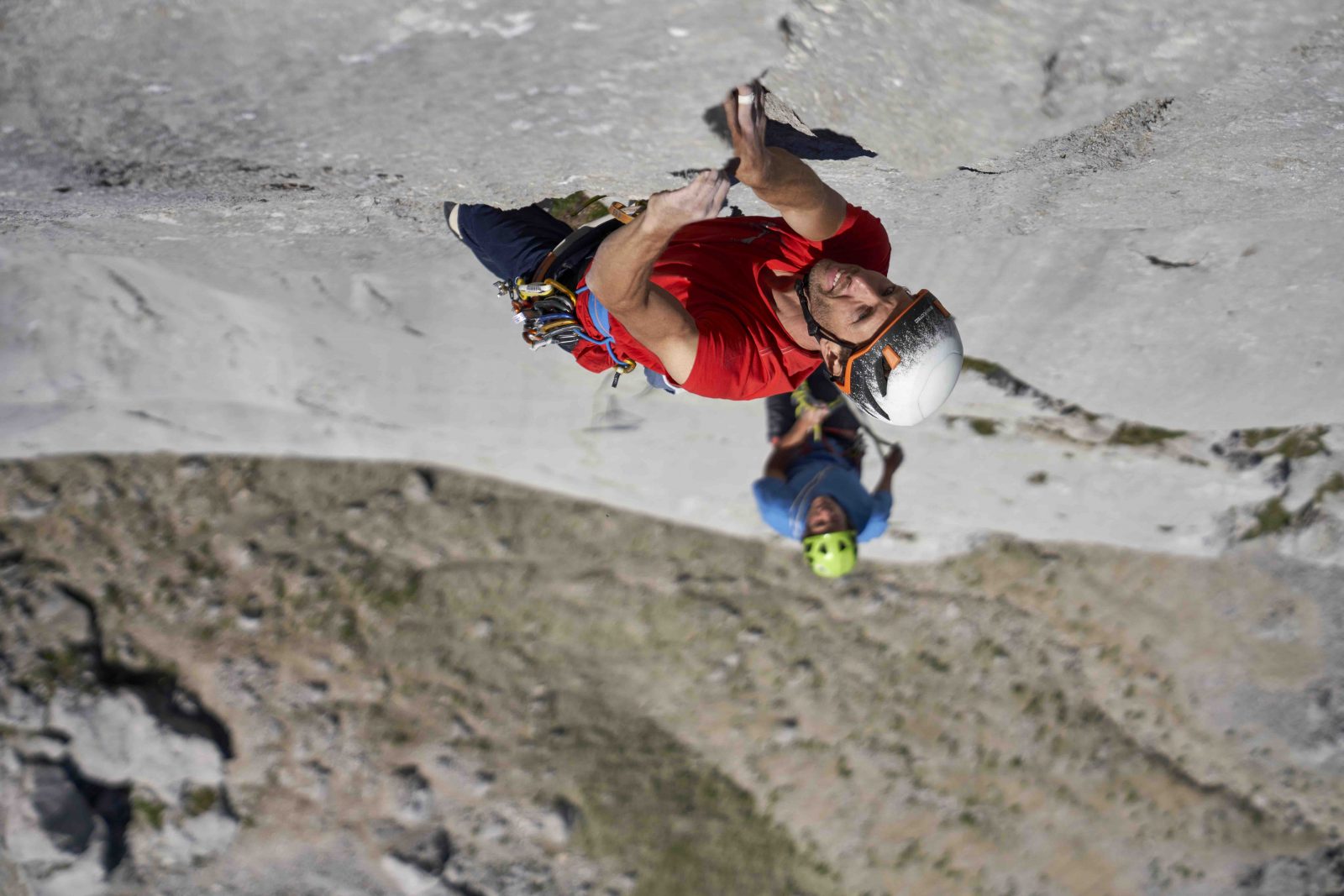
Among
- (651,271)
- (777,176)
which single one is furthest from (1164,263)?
(651,271)

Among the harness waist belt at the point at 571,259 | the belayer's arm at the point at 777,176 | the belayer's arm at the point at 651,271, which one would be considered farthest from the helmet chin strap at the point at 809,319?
the harness waist belt at the point at 571,259

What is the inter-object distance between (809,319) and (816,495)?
1.65 m

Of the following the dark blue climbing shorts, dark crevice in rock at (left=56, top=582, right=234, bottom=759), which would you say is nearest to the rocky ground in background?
dark crevice in rock at (left=56, top=582, right=234, bottom=759)

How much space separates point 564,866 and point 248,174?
462 centimetres

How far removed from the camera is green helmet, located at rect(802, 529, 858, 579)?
13.6ft

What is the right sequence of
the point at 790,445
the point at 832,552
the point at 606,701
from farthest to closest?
1. the point at 606,701
2. the point at 790,445
3. the point at 832,552

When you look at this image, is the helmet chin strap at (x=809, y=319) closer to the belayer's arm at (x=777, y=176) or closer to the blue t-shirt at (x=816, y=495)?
the belayer's arm at (x=777, y=176)

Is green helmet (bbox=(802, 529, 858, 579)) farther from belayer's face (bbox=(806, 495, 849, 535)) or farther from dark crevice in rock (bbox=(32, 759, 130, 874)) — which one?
dark crevice in rock (bbox=(32, 759, 130, 874))

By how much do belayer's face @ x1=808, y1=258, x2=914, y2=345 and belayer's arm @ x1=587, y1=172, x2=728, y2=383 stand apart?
50cm

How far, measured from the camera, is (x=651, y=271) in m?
2.32

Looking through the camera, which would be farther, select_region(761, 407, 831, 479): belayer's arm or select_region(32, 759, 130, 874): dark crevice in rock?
select_region(32, 759, 130, 874): dark crevice in rock

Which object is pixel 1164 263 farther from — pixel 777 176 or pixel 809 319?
pixel 777 176

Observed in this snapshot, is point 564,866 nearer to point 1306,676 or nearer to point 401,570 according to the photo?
point 401,570

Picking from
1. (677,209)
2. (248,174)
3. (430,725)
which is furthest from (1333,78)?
(430,725)
